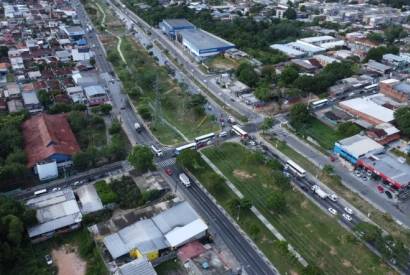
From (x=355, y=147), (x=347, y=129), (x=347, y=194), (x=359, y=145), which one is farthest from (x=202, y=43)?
(x=347, y=194)

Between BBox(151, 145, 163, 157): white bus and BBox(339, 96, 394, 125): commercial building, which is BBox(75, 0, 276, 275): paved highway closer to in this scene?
BBox(151, 145, 163, 157): white bus

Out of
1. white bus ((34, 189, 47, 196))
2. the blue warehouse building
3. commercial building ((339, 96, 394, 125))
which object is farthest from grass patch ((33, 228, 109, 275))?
the blue warehouse building

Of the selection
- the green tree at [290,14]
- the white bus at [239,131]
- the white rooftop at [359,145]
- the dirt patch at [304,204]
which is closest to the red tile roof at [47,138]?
the white bus at [239,131]

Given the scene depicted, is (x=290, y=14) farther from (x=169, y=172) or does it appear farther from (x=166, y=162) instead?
(x=169, y=172)

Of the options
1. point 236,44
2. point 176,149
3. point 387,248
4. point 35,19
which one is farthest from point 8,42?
point 387,248

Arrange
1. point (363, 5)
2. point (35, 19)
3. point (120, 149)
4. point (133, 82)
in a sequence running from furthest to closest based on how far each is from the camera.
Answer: point (363, 5)
point (35, 19)
point (133, 82)
point (120, 149)

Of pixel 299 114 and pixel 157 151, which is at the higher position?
pixel 299 114

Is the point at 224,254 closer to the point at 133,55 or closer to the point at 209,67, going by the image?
the point at 209,67
